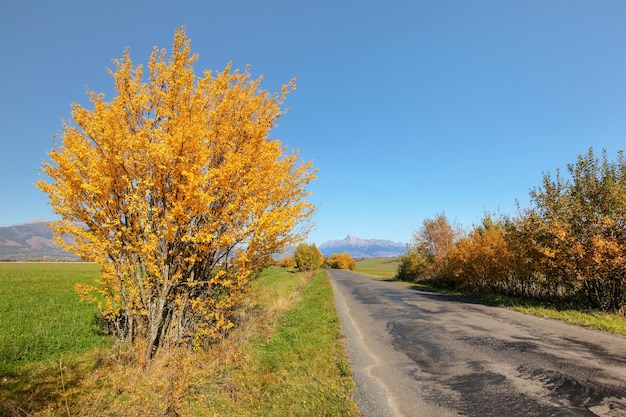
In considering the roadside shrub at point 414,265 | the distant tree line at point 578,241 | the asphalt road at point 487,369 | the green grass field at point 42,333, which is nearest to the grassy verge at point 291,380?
the asphalt road at point 487,369

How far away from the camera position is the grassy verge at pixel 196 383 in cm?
523

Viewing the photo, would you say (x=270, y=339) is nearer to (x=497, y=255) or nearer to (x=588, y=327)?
(x=588, y=327)

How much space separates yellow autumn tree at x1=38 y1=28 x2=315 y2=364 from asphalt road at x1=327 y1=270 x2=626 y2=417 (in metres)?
4.02

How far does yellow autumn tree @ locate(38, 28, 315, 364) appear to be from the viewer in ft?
20.8

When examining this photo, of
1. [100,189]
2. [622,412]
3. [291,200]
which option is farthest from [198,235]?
[622,412]

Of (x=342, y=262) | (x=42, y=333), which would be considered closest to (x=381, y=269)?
(x=342, y=262)

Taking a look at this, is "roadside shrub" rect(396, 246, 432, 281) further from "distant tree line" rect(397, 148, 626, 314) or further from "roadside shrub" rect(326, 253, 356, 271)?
"roadside shrub" rect(326, 253, 356, 271)

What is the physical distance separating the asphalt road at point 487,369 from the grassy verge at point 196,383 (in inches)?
31.3

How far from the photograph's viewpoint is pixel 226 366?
7.59m

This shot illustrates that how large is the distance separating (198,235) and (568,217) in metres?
15.9

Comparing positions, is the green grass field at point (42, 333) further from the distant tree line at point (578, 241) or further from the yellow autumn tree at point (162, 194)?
the distant tree line at point (578, 241)

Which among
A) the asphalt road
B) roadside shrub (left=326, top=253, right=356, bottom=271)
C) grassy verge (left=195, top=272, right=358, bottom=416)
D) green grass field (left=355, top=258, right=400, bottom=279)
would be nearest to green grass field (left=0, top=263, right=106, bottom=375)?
grassy verge (left=195, top=272, right=358, bottom=416)

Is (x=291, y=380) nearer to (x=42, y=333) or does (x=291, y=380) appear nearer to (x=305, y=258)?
(x=42, y=333)

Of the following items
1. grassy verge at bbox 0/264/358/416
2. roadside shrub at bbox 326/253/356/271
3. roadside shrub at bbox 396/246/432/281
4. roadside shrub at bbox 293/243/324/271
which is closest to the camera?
grassy verge at bbox 0/264/358/416
